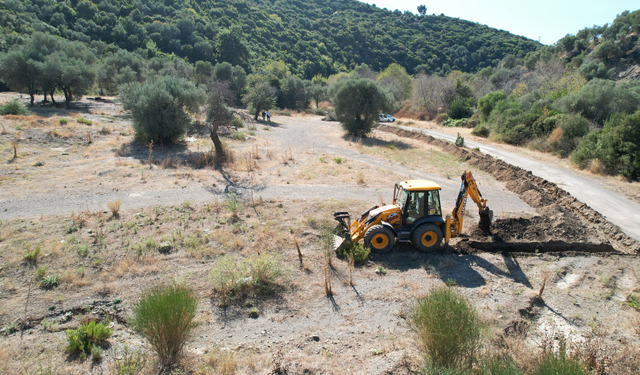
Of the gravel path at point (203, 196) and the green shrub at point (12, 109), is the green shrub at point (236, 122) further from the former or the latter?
the green shrub at point (12, 109)

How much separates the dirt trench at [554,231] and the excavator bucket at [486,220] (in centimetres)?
17

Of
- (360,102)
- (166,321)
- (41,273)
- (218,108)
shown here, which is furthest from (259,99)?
(166,321)

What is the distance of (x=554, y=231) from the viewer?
1087 centimetres

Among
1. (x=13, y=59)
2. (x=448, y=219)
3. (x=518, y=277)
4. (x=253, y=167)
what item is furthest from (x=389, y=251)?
(x=13, y=59)

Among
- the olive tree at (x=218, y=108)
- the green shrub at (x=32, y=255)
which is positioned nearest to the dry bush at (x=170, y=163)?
the olive tree at (x=218, y=108)

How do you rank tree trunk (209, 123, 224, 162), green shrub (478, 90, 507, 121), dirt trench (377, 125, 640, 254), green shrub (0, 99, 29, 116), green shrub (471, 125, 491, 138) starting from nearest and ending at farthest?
dirt trench (377, 125, 640, 254) < tree trunk (209, 123, 224, 162) < green shrub (0, 99, 29, 116) < green shrub (471, 125, 491, 138) < green shrub (478, 90, 507, 121)

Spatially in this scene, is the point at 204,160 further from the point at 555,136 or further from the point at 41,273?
the point at 555,136

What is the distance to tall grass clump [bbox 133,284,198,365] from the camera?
525 centimetres

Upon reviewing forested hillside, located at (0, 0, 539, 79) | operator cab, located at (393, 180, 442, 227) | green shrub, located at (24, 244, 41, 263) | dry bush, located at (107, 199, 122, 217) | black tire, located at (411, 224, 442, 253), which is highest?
forested hillside, located at (0, 0, 539, 79)

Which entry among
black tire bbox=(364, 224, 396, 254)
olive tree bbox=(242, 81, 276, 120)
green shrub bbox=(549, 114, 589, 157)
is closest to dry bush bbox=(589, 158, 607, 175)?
green shrub bbox=(549, 114, 589, 157)

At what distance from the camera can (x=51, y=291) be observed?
733 cm

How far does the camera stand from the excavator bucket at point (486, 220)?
34.2 feet

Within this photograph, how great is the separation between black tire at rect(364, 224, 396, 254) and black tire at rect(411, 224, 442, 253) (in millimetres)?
628

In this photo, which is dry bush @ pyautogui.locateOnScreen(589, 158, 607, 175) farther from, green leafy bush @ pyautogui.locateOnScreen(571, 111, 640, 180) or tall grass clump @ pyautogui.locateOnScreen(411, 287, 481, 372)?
tall grass clump @ pyautogui.locateOnScreen(411, 287, 481, 372)
